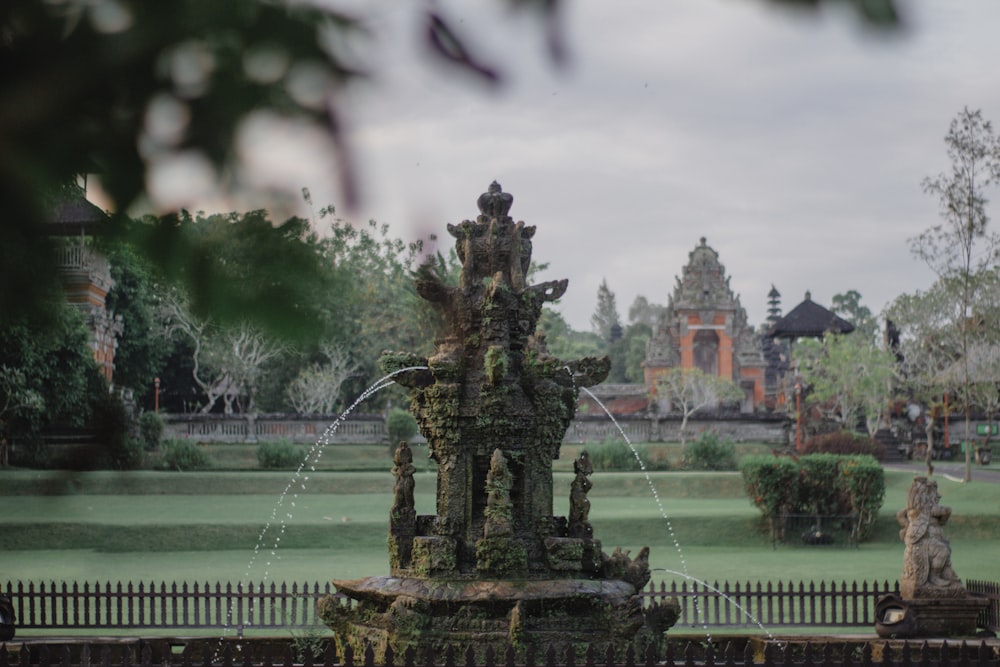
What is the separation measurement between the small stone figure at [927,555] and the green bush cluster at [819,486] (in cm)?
934

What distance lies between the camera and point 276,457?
36688 mm

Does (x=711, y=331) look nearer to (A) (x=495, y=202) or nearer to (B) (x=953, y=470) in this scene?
(B) (x=953, y=470)

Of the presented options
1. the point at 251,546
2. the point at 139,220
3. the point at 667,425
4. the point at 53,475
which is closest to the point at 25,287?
the point at 139,220

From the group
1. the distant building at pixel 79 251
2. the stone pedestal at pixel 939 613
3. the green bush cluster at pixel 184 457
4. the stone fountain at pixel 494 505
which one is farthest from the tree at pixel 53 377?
the green bush cluster at pixel 184 457

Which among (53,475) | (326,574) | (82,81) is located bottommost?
(326,574)

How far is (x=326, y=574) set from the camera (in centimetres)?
1975

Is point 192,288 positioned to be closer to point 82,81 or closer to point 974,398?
point 82,81

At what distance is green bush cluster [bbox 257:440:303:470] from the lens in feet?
120

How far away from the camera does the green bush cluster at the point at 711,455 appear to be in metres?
37.2

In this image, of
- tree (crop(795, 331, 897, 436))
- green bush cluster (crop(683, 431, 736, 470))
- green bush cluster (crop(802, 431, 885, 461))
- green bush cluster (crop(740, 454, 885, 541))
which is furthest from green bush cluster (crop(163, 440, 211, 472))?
tree (crop(795, 331, 897, 436))

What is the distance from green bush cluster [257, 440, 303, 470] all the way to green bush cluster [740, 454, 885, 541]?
15451 mm

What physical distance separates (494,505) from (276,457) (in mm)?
26784

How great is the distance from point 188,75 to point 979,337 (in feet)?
146

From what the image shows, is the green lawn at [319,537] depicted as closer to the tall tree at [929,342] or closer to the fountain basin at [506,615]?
the fountain basin at [506,615]
